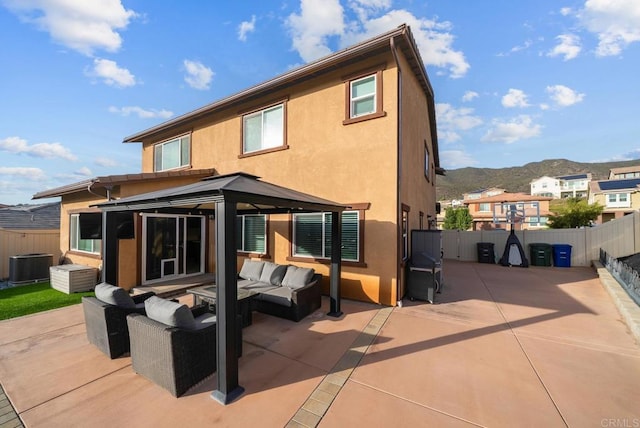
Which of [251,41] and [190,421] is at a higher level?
[251,41]

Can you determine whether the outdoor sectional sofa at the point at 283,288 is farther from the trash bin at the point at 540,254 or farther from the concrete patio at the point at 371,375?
the trash bin at the point at 540,254

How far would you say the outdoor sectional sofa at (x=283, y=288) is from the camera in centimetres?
574

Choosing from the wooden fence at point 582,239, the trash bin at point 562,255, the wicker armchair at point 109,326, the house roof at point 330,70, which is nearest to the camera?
the wicker armchair at point 109,326

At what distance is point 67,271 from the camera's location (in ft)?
25.9

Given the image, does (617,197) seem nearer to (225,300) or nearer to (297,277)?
(297,277)

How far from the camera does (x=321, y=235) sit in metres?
7.81

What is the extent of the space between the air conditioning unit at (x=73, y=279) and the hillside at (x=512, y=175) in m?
94.3

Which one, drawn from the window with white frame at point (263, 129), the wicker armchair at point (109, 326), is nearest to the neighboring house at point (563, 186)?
the window with white frame at point (263, 129)

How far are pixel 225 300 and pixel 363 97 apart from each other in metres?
6.53

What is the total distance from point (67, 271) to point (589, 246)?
22008mm

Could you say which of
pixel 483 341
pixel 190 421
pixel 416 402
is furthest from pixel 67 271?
pixel 483 341

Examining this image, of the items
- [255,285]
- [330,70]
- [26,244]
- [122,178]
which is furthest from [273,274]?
[26,244]

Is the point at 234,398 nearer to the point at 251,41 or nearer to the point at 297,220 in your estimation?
the point at 297,220

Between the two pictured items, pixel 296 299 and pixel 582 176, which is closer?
pixel 296 299
